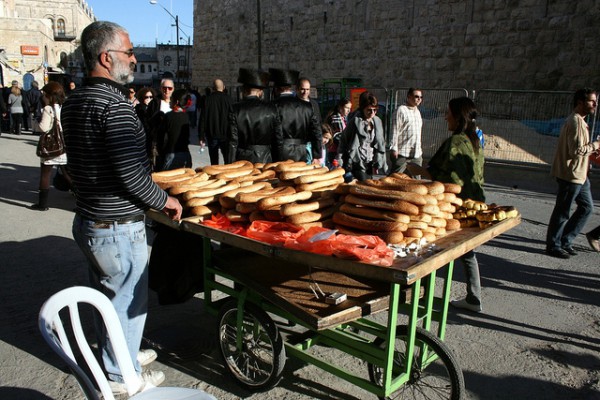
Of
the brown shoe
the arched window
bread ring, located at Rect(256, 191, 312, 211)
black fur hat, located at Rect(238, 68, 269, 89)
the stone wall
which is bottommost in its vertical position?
the brown shoe

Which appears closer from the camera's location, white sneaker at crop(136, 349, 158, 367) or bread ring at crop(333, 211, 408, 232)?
bread ring at crop(333, 211, 408, 232)

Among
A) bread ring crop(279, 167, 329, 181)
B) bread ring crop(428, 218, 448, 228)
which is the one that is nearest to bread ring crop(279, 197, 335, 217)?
bread ring crop(279, 167, 329, 181)

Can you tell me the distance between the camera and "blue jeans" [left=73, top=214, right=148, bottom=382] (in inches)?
111

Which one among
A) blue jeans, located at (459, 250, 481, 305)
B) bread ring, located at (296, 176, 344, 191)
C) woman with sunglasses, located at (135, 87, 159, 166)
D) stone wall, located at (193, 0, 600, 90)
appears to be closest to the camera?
bread ring, located at (296, 176, 344, 191)

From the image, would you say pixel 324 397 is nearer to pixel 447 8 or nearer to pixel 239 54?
pixel 447 8

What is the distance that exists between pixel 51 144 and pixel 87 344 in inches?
249

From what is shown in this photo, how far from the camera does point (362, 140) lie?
23.7 ft

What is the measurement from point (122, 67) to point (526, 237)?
19.8 feet

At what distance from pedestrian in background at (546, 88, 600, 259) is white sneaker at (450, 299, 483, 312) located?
2.26 m

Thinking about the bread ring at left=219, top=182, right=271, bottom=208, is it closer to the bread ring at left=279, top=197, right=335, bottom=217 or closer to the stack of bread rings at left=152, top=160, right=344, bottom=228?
the stack of bread rings at left=152, top=160, right=344, bottom=228

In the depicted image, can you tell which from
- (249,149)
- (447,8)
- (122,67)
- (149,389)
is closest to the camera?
(149,389)

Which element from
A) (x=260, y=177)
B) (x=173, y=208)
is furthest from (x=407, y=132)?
(x=173, y=208)

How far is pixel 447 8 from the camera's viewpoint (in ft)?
62.3

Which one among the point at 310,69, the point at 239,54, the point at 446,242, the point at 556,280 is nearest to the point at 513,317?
the point at 556,280
